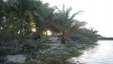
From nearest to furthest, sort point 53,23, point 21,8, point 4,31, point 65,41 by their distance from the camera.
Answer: point 4,31
point 21,8
point 53,23
point 65,41

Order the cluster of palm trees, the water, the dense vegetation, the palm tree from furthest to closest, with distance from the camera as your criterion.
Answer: the palm tree → the cluster of palm trees → the dense vegetation → the water

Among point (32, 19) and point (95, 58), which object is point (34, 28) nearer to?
point (32, 19)

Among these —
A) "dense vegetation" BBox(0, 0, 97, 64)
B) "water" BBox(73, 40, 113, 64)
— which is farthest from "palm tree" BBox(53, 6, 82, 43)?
"water" BBox(73, 40, 113, 64)

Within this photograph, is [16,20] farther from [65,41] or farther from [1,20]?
[65,41]

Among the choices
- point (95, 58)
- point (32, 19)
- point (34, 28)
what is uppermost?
point (32, 19)

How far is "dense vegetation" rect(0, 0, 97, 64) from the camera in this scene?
46.3 ft

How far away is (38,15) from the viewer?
2181 cm

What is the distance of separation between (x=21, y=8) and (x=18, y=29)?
237 cm

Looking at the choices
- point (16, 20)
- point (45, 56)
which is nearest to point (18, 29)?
point (16, 20)

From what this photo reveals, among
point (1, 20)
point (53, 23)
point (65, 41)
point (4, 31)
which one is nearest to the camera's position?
point (4, 31)

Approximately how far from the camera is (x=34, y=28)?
23.7 meters

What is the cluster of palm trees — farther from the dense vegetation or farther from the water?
the water

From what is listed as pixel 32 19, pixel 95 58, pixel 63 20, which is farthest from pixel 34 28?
pixel 95 58

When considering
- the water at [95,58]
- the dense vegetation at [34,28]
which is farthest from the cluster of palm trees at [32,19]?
the water at [95,58]
